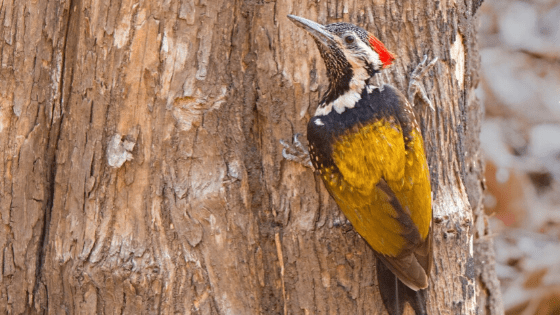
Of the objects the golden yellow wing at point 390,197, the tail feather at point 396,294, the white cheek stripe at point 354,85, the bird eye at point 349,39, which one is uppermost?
the bird eye at point 349,39

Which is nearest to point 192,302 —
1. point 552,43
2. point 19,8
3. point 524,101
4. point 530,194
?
point 19,8

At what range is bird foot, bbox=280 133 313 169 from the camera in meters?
3.01

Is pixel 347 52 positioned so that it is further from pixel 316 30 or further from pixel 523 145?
pixel 523 145

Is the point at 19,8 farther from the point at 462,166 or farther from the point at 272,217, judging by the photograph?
the point at 462,166

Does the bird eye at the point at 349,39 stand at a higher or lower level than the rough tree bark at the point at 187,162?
higher

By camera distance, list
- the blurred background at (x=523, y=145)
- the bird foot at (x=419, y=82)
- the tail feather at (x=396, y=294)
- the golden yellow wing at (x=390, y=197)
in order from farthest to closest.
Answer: the blurred background at (x=523, y=145), the bird foot at (x=419, y=82), the tail feather at (x=396, y=294), the golden yellow wing at (x=390, y=197)

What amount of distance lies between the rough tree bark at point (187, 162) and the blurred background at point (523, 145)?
3.05m

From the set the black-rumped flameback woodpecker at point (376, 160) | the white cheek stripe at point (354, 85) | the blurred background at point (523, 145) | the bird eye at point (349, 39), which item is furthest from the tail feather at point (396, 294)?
the blurred background at point (523, 145)

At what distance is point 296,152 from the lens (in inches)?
119

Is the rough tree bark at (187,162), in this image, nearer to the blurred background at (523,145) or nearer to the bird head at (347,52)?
the bird head at (347,52)

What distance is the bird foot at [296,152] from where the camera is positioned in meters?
3.01

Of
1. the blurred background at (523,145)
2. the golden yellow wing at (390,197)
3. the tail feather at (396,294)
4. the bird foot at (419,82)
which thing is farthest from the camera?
the blurred background at (523,145)

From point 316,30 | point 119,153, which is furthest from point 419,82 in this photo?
point 119,153

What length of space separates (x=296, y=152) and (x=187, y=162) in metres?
0.56
